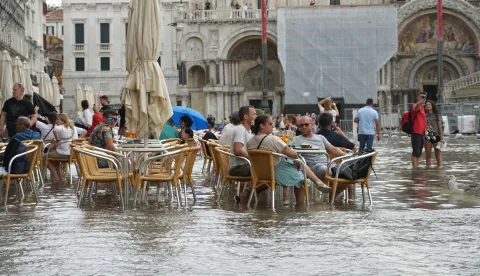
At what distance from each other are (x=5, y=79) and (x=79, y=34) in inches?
1885

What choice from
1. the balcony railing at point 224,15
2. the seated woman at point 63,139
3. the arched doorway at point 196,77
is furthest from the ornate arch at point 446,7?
the seated woman at point 63,139

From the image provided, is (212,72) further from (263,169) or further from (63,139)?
(263,169)

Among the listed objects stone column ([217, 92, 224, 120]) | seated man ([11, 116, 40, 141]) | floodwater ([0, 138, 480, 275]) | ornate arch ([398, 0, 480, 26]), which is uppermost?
ornate arch ([398, 0, 480, 26])

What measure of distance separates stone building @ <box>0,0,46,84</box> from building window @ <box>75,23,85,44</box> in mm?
2665

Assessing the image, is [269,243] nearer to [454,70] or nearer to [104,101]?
[104,101]

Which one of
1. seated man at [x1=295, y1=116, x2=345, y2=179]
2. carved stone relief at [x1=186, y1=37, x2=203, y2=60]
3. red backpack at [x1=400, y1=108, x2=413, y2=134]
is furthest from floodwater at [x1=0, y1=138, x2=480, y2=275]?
carved stone relief at [x1=186, y1=37, x2=203, y2=60]

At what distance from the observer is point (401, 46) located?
5897 cm

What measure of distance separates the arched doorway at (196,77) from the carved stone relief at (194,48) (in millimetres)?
1006

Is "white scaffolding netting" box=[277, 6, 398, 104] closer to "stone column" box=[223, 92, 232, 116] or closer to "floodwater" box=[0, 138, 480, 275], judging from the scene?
"stone column" box=[223, 92, 232, 116]

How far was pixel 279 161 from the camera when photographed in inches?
490

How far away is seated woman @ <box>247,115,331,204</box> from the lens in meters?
12.3

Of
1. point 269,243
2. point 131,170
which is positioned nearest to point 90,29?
point 131,170

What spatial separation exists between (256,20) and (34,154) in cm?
4882

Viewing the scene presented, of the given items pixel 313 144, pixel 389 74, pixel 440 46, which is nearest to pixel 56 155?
pixel 313 144
